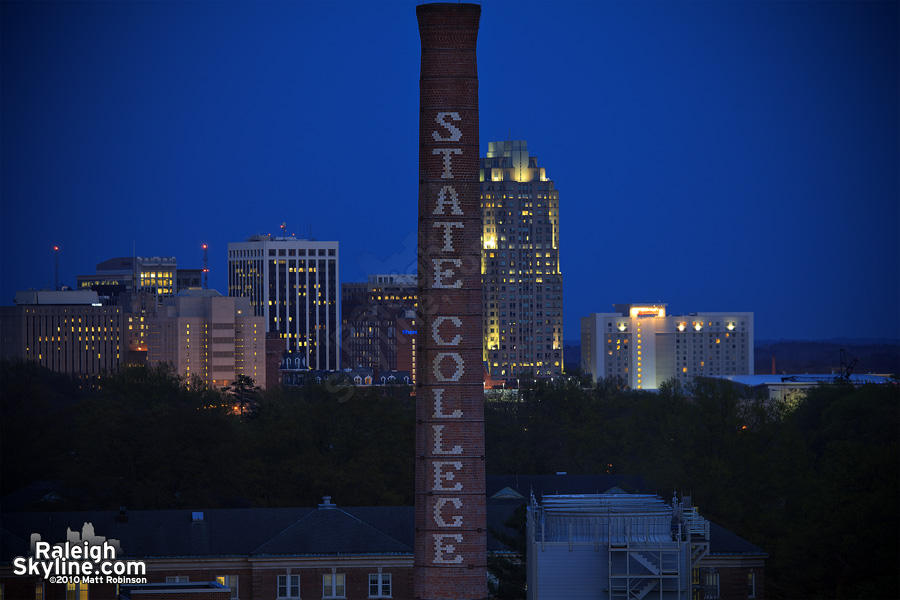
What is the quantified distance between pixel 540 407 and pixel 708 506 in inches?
2085

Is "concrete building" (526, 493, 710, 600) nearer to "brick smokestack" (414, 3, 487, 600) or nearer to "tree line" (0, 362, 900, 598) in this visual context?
"brick smokestack" (414, 3, 487, 600)

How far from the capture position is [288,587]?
199 ft

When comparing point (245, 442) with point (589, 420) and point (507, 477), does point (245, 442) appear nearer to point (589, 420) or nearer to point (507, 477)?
point (507, 477)

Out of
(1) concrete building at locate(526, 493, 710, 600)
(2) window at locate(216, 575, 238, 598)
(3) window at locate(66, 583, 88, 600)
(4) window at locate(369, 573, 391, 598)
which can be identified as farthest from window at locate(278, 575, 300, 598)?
(1) concrete building at locate(526, 493, 710, 600)

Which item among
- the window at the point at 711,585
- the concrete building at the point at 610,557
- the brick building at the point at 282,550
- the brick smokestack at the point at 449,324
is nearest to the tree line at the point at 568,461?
the window at the point at 711,585

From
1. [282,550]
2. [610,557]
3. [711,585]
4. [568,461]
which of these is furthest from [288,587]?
[568,461]

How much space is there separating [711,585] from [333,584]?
54.9 feet

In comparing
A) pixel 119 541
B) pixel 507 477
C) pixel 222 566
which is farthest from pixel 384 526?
pixel 507 477

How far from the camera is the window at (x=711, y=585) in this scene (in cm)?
6175

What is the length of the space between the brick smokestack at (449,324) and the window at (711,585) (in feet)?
55.0

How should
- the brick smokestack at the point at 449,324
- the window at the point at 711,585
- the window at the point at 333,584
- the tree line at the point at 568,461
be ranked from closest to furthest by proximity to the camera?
the brick smokestack at the point at 449,324 → the tree line at the point at 568,461 → the window at the point at 333,584 → the window at the point at 711,585

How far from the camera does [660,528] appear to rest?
52156 mm

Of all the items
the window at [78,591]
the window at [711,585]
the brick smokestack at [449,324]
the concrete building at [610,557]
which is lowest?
the window at [711,585]

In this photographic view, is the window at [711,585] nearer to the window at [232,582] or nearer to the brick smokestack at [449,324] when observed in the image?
the brick smokestack at [449,324]
